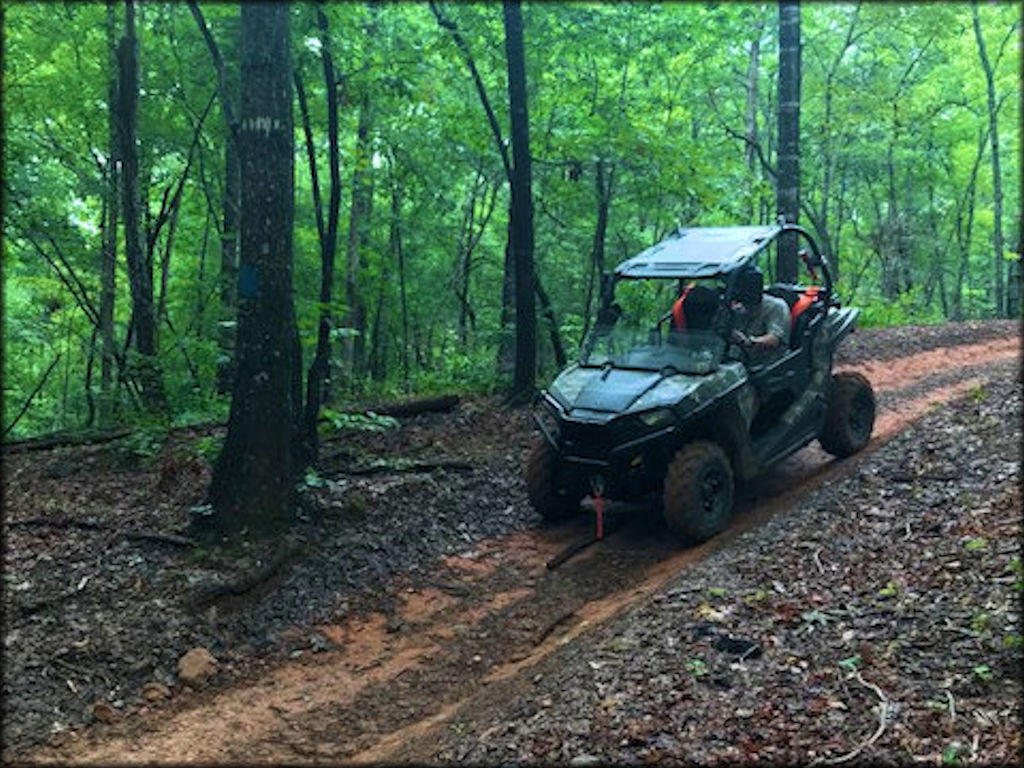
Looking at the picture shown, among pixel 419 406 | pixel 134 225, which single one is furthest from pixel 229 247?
pixel 419 406

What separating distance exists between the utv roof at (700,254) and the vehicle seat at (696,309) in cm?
26

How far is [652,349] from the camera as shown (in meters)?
7.79

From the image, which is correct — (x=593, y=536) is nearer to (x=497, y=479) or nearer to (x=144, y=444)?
(x=497, y=479)

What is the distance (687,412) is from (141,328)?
7606mm

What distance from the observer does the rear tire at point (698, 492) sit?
687cm

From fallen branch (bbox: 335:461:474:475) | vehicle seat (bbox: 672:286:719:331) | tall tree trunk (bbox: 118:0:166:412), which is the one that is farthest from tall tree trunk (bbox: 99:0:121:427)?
vehicle seat (bbox: 672:286:719:331)

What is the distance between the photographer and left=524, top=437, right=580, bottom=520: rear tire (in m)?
7.55

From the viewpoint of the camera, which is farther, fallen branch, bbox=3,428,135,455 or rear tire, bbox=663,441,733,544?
fallen branch, bbox=3,428,135,455

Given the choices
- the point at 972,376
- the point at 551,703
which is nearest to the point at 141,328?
the point at 551,703

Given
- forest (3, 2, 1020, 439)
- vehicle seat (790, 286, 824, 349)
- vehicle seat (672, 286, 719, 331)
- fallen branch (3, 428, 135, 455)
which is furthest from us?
forest (3, 2, 1020, 439)

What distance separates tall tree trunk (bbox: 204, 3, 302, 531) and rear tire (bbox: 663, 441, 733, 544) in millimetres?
3031

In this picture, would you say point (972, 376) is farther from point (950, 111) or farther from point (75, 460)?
point (950, 111)

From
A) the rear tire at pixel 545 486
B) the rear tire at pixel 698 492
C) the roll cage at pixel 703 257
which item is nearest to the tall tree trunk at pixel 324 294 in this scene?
the rear tire at pixel 545 486

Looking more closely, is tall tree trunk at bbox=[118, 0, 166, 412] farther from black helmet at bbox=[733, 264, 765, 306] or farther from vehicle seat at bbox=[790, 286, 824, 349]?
vehicle seat at bbox=[790, 286, 824, 349]
